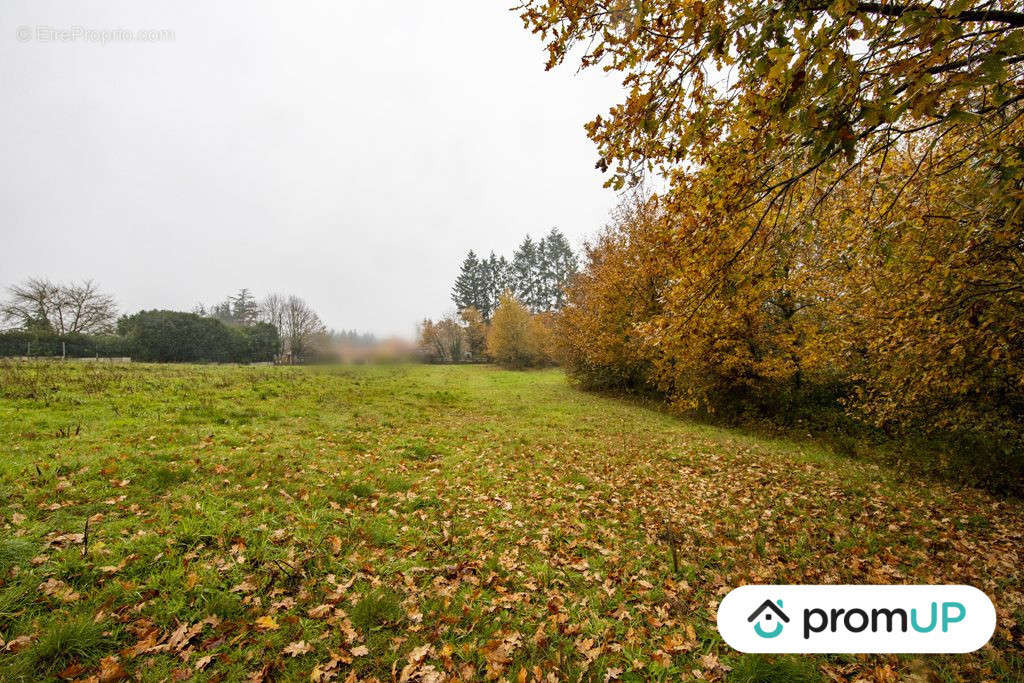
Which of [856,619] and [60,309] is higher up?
[60,309]

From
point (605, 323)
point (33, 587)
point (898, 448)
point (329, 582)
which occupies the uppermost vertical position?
A: point (605, 323)

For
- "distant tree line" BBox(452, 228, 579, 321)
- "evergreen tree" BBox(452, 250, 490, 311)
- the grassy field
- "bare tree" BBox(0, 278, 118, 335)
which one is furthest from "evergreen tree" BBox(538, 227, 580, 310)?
the grassy field

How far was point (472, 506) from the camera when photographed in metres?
6.39

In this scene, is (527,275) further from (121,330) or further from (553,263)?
(121,330)

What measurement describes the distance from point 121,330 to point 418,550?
1778 inches

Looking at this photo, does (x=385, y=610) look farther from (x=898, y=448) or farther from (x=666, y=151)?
(x=898, y=448)

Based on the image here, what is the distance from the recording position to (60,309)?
38094mm

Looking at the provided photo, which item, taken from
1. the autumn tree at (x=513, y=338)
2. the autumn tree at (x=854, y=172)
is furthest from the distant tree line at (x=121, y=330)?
the autumn tree at (x=854, y=172)

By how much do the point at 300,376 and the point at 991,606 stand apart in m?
20.8

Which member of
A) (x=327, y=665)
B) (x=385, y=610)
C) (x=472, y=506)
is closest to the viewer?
(x=327, y=665)

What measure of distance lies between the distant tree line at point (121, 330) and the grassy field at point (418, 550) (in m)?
23.9

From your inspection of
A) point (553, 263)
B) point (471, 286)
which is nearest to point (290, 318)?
point (471, 286)

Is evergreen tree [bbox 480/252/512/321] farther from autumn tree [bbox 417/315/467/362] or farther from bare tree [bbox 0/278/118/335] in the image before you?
bare tree [bbox 0/278/118/335]

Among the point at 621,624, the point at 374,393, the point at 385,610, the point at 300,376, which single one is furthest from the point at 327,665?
the point at 300,376
